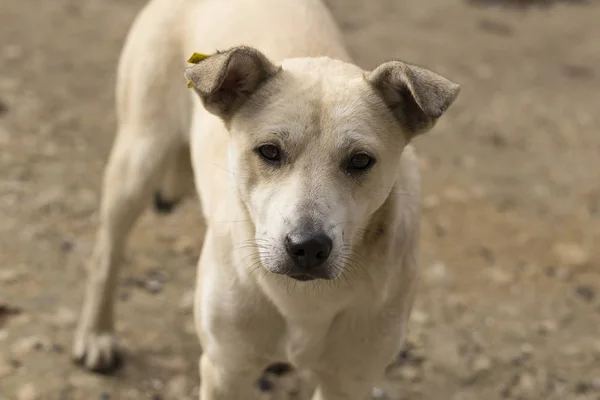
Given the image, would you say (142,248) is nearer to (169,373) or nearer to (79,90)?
(169,373)

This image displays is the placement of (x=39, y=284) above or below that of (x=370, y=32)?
above

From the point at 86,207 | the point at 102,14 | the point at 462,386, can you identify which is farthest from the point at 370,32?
the point at 462,386

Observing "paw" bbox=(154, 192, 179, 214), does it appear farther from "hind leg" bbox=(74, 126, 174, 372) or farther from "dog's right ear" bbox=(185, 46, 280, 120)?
"dog's right ear" bbox=(185, 46, 280, 120)

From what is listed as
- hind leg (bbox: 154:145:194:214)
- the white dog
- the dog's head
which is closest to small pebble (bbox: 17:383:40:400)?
the white dog

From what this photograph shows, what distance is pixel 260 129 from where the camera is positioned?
259 centimetres

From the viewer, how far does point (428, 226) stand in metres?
5.10

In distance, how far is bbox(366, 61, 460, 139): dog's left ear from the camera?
248 centimetres

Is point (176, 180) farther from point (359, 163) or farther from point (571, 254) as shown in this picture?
point (571, 254)

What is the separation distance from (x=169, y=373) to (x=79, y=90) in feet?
9.91

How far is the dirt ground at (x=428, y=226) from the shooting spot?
396cm

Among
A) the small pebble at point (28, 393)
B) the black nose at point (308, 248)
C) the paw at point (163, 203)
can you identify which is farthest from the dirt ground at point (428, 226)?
the black nose at point (308, 248)

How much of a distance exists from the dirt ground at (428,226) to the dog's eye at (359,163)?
166 centimetres

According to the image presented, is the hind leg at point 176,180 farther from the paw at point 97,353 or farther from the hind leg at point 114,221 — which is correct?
the paw at point 97,353

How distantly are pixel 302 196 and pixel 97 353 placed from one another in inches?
69.8
